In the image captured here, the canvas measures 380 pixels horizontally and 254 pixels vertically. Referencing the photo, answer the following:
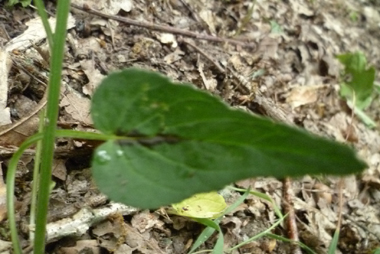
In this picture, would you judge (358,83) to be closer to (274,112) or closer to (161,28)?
(274,112)

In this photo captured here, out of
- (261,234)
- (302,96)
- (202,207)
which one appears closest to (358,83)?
(302,96)

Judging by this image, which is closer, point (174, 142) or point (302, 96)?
point (174, 142)

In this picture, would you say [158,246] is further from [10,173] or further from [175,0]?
[175,0]

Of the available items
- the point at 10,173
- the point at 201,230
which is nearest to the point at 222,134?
the point at 10,173

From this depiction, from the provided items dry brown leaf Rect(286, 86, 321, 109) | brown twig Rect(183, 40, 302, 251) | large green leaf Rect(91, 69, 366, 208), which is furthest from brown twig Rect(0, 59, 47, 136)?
dry brown leaf Rect(286, 86, 321, 109)

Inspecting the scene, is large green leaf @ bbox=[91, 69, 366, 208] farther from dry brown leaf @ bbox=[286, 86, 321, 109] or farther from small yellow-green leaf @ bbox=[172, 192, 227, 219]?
dry brown leaf @ bbox=[286, 86, 321, 109]

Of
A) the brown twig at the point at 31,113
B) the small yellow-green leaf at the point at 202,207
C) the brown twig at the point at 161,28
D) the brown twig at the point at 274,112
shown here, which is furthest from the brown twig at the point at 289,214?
the brown twig at the point at 31,113
